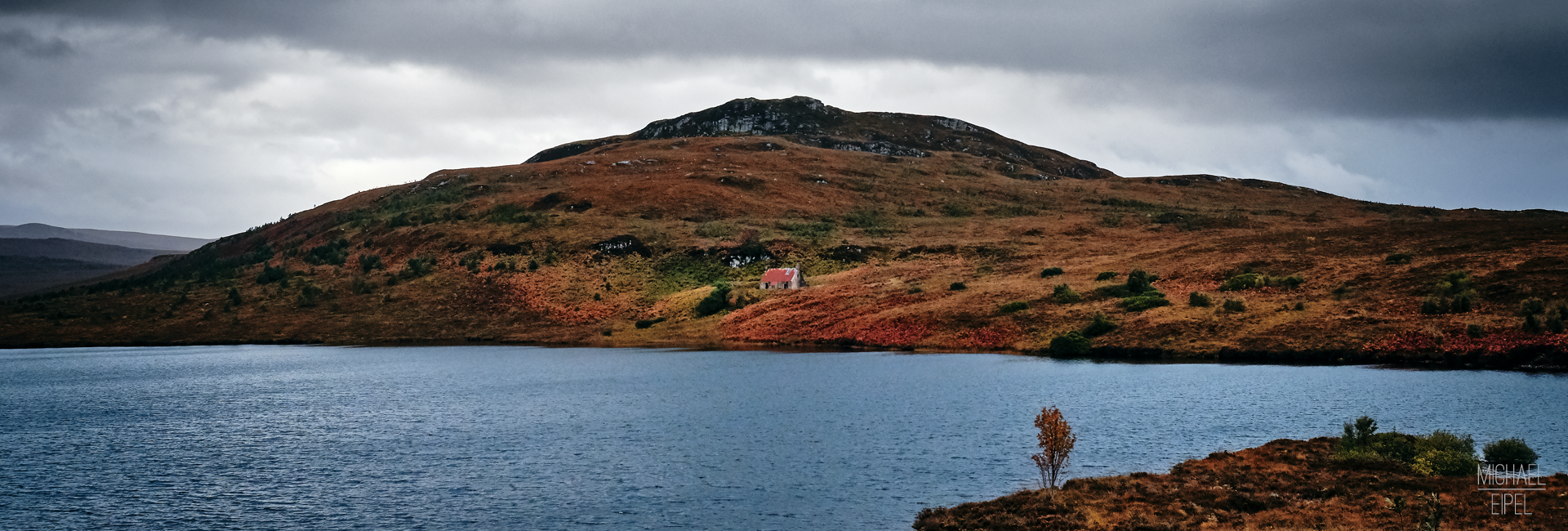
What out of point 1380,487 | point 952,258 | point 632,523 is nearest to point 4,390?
point 632,523

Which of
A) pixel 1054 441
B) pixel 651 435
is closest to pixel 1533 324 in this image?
pixel 1054 441

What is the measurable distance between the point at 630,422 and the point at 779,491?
17081mm

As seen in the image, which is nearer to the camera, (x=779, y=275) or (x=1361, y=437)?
(x=1361, y=437)

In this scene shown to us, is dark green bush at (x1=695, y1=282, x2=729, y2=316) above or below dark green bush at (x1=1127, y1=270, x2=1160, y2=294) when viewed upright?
below

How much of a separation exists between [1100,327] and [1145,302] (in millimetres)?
7251

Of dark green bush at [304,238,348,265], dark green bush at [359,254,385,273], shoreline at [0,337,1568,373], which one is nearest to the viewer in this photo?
shoreline at [0,337,1568,373]

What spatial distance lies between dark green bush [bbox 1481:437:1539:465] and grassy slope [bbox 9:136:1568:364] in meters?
35.5

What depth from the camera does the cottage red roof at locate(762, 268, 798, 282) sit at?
378 feet

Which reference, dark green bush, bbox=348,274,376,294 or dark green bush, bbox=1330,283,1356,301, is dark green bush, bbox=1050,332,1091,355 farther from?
dark green bush, bbox=348,274,376,294

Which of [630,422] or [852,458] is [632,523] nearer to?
[852,458]

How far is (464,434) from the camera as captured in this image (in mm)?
42750

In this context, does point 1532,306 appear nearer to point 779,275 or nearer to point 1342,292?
point 1342,292

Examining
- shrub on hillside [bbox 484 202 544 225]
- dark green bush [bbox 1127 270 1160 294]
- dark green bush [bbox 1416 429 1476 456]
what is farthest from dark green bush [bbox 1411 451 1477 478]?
shrub on hillside [bbox 484 202 544 225]

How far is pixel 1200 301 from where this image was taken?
80.4 meters
